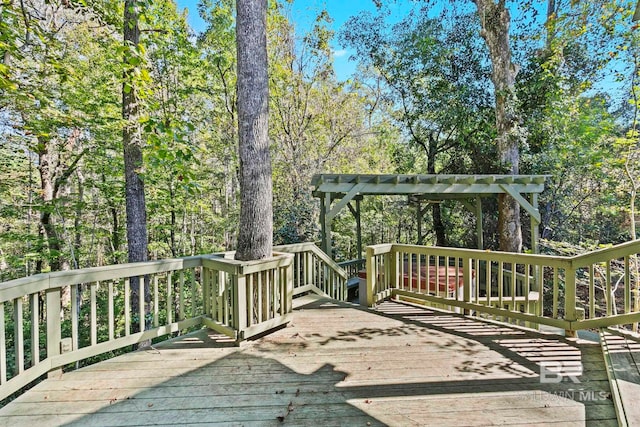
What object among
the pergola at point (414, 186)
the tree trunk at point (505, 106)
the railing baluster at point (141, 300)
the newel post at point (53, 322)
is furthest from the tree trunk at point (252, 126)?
the tree trunk at point (505, 106)

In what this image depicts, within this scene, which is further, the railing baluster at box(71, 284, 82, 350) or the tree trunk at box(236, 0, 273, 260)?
the tree trunk at box(236, 0, 273, 260)

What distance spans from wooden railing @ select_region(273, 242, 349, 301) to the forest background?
304cm

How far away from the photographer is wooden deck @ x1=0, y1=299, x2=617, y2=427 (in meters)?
2.07

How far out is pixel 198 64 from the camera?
919 centimetres

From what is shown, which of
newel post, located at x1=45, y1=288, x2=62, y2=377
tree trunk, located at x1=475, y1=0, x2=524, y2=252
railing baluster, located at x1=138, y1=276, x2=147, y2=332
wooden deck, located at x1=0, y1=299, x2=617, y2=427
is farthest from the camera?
tree trunk, located at x1=475, y1=0, x2=524, y2=252

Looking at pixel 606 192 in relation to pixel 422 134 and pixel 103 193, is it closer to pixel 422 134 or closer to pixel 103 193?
pixel 422 134

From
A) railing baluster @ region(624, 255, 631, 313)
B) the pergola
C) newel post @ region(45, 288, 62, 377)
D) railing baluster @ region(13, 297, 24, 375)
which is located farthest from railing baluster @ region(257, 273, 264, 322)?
railing baluster @ region(624, 255, 631, 313)

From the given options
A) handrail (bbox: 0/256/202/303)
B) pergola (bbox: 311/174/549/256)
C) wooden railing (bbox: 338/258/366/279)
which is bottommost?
wooden railing (bbox: 338/258/366/279)

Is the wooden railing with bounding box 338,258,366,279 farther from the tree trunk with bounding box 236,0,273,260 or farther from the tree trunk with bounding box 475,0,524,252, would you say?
the tree trunk with bounding box 236,0,273,260

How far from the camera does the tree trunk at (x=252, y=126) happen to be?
11.5 ft

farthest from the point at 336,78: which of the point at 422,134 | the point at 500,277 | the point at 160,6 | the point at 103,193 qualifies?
the point at 500,277

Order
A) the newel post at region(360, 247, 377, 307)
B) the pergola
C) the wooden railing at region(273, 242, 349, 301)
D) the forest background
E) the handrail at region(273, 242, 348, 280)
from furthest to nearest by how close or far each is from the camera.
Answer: the forest background
the pergola
the wooden railing at region(273, 242, 349, 301)
the handrail at region(273, 242, 348, 280)
the newel post at region(360, 247, 377, 307)

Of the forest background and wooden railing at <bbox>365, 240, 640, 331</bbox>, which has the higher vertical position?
the forest background

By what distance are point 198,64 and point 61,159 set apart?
4.59 m
